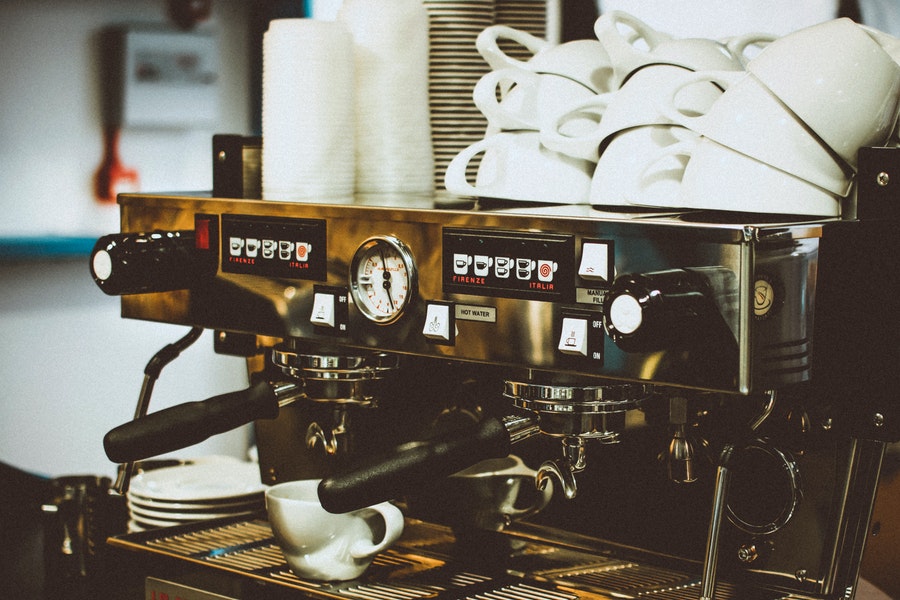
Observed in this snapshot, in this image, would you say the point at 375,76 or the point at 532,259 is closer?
the point at 532,259

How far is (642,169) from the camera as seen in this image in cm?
100

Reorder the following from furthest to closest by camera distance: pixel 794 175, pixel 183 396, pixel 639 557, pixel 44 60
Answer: pixel 183 396 → pixel 44 60 → pixel 639 557 → pixel 794 175

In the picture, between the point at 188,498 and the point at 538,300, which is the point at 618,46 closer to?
the point at 538,300

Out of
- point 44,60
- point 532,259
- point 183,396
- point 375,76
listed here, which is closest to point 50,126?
point 44,60

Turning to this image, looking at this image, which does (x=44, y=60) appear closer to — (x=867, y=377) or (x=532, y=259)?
(x=532, y=259)

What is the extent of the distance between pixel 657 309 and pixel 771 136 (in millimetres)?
200

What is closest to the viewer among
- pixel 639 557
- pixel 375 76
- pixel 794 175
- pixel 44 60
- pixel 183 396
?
pixel 794 175

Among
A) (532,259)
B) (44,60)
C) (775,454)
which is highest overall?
(44,60)

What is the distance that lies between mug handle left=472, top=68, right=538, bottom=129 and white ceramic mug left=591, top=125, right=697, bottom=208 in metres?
0.12

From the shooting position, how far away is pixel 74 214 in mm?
2516

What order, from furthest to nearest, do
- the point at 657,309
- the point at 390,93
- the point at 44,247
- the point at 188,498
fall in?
1. the point at 44,247
2. the point at 188,498
3. the point at 390,93
4. the point at 657,309

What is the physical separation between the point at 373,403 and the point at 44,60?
1593 mm

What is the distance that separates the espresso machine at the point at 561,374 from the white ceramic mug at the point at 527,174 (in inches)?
0.8

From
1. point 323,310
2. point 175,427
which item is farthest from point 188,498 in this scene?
point 323,310
